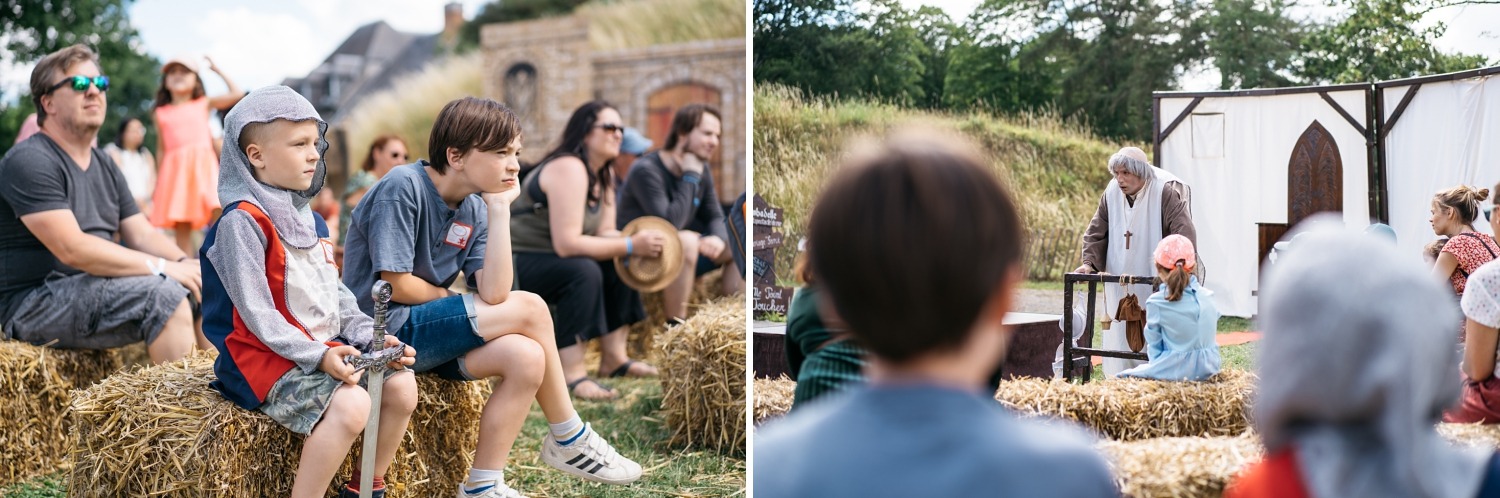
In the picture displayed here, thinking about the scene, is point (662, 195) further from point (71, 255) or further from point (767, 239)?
point (71, 255)

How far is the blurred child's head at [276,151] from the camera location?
111 inches

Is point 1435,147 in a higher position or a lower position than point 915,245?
higher

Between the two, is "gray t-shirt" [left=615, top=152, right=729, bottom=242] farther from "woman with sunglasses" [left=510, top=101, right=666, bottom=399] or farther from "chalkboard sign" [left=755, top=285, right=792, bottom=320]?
"chalkboard sign" [left=755, top=285, right=792, bottom=320]

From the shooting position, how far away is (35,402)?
12.8 ft

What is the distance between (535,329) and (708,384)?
1164 millimetres

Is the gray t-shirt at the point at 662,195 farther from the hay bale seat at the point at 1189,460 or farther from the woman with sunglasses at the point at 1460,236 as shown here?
the woman with sunglasses at the point at 1460,236

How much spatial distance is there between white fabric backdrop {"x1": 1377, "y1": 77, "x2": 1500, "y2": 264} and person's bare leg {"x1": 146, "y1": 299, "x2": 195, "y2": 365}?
392 cm

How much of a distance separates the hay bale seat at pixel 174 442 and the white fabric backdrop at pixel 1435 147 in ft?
10.4

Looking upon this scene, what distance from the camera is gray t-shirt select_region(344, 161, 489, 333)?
306 cm

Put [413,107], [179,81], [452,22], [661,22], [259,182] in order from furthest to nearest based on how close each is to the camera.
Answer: [452,22], [413,107], [661,22], [179,81], [259,182]

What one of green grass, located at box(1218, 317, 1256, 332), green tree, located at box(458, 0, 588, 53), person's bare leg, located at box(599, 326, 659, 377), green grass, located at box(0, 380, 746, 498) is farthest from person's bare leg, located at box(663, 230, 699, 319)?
green tree, located at box(458, 0, 588, 53)

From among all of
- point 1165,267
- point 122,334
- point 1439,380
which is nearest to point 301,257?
point 122,334

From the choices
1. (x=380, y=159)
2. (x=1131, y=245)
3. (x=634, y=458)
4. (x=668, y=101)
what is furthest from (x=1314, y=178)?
(x=668, y=101)

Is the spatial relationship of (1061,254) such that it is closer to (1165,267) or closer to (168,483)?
(1165,267)
